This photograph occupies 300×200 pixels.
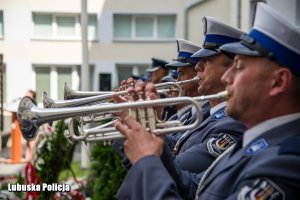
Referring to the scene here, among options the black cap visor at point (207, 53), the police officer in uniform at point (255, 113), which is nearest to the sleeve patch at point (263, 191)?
the police officer in uniform at point (255, 113)

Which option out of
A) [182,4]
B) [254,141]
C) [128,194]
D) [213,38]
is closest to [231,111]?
[254,141]

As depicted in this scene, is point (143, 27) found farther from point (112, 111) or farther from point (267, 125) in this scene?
point (267, 125)

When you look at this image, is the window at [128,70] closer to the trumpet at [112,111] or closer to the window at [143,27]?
the window at [143,27]

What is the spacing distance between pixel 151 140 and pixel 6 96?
15.6m

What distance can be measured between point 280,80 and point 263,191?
46cm

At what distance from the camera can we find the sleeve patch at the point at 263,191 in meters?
1.60

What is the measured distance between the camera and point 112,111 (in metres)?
2.11

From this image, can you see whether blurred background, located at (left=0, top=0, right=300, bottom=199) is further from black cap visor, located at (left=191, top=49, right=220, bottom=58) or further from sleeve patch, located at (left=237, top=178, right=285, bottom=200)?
sleeve patch, located at (left=237, top=178, right=285, bottom=200)

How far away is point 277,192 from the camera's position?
62.9 inches

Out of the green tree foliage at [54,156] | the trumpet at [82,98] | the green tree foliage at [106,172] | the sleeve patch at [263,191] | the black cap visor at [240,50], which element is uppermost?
the black cap visor at [240,50]

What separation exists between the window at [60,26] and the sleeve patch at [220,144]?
15037mm

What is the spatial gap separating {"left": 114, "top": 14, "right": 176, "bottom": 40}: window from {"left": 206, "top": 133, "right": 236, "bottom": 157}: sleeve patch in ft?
49.0

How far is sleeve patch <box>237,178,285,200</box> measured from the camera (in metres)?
1.60

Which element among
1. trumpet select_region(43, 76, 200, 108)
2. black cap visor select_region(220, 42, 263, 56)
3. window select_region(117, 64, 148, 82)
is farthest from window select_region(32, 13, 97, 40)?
black cap visor select_region(220, 42, 263, 56)
